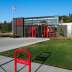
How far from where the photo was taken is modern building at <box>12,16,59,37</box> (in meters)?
38.2

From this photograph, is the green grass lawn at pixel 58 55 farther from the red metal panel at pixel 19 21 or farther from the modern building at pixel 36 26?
the red metal panel at pixel 19 21

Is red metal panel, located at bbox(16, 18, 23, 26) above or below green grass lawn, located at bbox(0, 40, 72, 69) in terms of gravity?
above

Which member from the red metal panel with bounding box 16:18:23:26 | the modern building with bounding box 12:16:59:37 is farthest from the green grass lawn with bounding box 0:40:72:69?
the red metal panel with bounding box 16:18:23:26

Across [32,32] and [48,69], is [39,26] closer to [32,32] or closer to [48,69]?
[32,32]

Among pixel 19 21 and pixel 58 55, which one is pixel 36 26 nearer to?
pixel 19 21

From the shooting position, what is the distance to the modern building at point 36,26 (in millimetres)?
38156

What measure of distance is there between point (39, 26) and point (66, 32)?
5.06 meters

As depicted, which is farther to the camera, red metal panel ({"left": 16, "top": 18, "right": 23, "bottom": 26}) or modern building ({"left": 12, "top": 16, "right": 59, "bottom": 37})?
red metal panel ({"left": 16, "top": 18, "right": 23, "bottom": 26})

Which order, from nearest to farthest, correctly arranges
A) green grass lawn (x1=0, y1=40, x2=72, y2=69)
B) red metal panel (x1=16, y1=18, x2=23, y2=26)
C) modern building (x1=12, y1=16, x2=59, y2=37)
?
green grass lawn (x1=0, y1=40, x2=72, y2=69)
modern building (x1=12, y1=16, x2=59, y2=37)
red metal panel (x1=16, y1=18, x2=23, y2=26)

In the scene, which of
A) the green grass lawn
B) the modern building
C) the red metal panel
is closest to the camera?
the green grass lawn

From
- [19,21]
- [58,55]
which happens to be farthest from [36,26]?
[58,55]

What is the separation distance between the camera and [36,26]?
40375 mm

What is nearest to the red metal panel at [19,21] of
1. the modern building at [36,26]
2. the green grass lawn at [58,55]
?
the modern building at [36,26]

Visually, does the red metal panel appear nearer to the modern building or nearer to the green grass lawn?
the modern building
